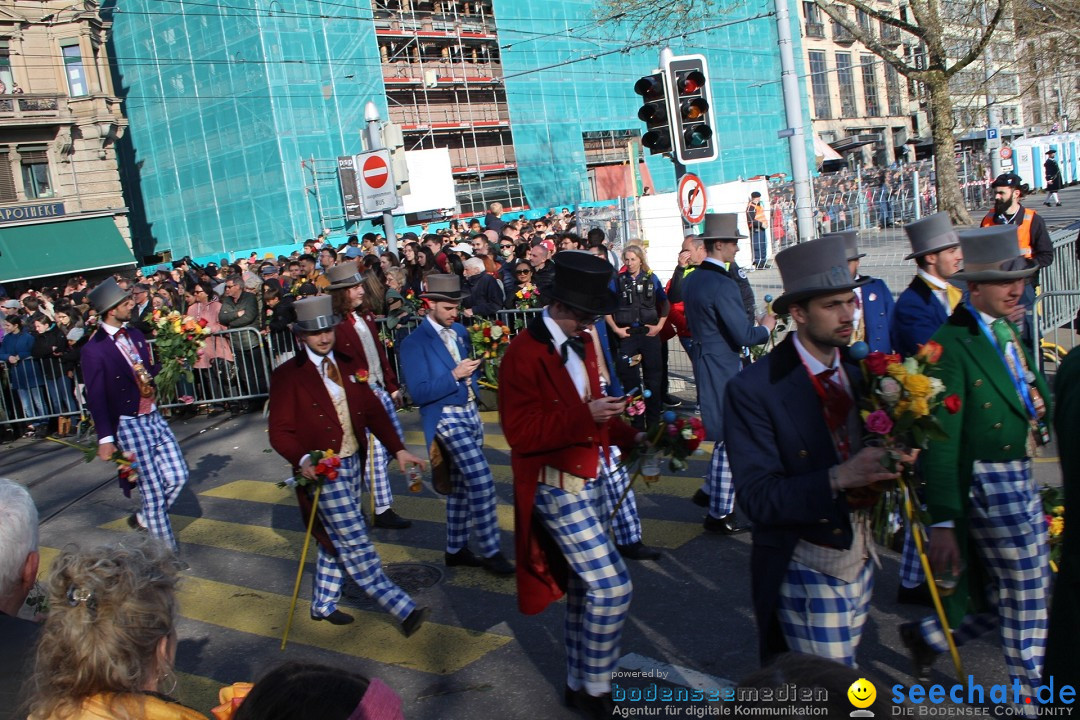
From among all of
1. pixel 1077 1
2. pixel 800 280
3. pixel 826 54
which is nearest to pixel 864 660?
pixel 800 280

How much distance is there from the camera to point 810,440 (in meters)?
3.42

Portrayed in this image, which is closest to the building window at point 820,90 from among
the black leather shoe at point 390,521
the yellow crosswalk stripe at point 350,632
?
the black leather shoe at point 390,521

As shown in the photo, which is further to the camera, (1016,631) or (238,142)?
(238,142)

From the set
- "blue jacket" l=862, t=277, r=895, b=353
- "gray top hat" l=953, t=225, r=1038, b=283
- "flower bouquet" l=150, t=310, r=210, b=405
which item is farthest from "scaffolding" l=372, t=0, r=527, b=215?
"gray top hat" l=953, t=225, r=1038, b=283

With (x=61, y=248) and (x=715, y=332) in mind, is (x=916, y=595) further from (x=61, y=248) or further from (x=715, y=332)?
(x=61, y=248)

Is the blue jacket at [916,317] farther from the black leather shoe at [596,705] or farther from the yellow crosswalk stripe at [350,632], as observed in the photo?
the yellow crosswalk stripe at [350,632]

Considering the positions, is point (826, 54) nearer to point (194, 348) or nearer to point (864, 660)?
point (194, 348)

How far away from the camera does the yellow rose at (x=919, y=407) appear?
3.33 meters

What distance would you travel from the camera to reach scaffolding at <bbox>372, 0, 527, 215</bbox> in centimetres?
4678

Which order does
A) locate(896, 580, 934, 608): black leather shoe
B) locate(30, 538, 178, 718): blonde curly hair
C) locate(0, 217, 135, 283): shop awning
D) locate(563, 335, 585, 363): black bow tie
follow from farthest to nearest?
locate(0, 217, 135, 283): shop awning, locate(896, 580, 934, 608): black leather shoe, locate(563, 335, 585, 363): black bow tie, locate(30, 538, 178, 718): blonde curly hair

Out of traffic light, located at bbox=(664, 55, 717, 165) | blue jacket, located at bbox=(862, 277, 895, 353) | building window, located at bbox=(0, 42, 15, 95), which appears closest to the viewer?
blue jacket, located at bbox=(862, 277, 895, 353)

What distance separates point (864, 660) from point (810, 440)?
2018 millimetres

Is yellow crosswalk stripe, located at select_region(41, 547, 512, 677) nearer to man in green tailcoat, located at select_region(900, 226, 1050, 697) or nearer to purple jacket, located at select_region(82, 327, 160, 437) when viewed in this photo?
purple jacket, located at select_region(82, 327, 160, 437)

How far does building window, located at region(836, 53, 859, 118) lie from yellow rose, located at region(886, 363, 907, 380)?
61.7 meters
